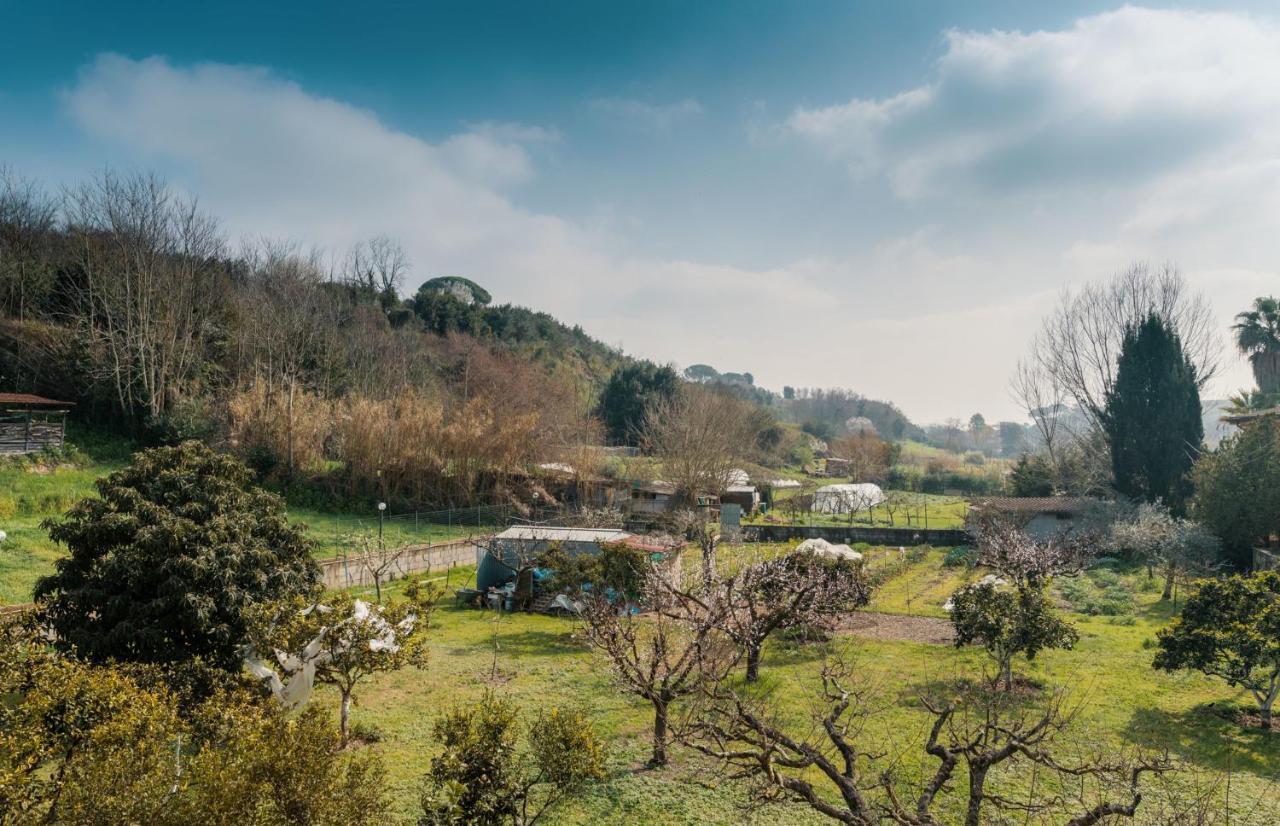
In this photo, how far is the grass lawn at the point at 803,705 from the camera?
311 inches

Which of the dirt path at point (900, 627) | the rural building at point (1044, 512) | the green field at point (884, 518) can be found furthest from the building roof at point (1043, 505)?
the dirt path at point (900, 627)

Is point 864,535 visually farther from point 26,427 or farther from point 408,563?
point 26,427

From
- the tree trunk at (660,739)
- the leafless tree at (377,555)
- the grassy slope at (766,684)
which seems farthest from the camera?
the leafless tree at (377,555)

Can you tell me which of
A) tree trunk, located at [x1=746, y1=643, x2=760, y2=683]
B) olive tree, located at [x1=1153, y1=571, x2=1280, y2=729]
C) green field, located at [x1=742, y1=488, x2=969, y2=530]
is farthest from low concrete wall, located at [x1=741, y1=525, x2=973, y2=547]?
olive tree, located at [x1=1153, y1=571, x2=1280, y2=729]

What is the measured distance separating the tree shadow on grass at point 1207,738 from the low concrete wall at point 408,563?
600 inches

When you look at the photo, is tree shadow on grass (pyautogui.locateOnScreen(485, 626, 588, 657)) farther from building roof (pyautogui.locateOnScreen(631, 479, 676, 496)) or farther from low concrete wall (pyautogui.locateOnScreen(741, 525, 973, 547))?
building roof (pyautogui.locateOnScreen(631, 479, 676, 496))

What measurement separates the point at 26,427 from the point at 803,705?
92.0 feet

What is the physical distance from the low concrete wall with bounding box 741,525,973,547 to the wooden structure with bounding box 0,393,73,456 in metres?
26.8

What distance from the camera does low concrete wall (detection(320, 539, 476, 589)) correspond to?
1844 cm

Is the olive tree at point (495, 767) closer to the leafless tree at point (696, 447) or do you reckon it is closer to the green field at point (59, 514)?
the green field at point (59, 514)

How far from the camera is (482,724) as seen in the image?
6.58 m

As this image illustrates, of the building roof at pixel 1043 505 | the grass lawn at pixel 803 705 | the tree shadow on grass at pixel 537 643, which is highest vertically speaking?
the building roof at pixel 1043 505

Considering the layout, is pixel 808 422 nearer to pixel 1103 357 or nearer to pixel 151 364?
pixel 1103 357

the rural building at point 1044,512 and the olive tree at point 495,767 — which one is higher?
the rural building at point 1044,512
